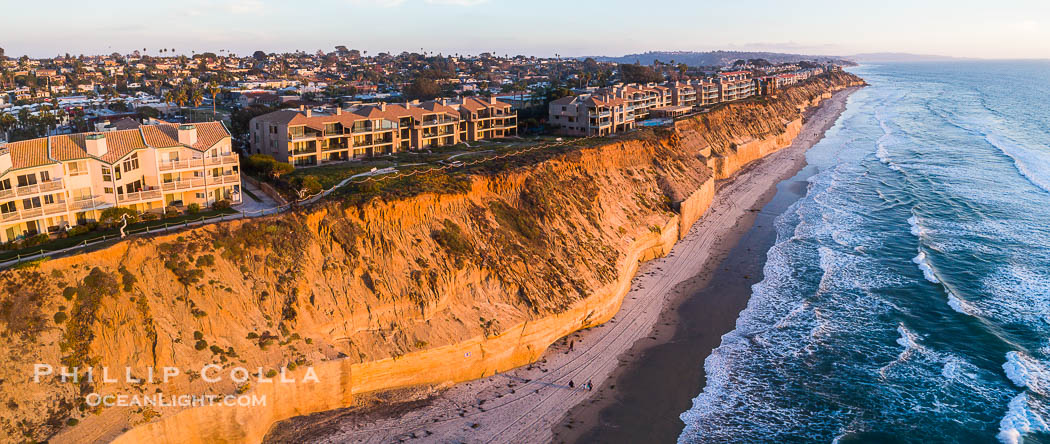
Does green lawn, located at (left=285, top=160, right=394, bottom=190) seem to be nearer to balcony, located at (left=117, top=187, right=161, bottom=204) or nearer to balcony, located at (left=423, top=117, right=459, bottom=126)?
balcony, located at (left=117, top=187, right=161, bottom=204)

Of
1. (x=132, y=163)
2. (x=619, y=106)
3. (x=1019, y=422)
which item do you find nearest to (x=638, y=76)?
(x=619, y=106)

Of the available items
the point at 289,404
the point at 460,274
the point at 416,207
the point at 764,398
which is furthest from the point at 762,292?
the point at 289,404

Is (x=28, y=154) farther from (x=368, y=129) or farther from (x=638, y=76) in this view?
(x=638, y=76)

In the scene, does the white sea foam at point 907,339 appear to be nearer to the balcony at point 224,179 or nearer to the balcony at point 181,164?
the balcony at point 224,179

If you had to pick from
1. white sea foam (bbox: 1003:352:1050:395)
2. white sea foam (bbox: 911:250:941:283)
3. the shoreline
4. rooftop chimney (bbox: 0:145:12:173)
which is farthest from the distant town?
white sea foam (bbox: 1003:352:1050:395)

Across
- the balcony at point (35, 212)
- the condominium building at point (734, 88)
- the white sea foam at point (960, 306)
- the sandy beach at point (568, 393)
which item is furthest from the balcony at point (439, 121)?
the condominium building at point (734, 88)
